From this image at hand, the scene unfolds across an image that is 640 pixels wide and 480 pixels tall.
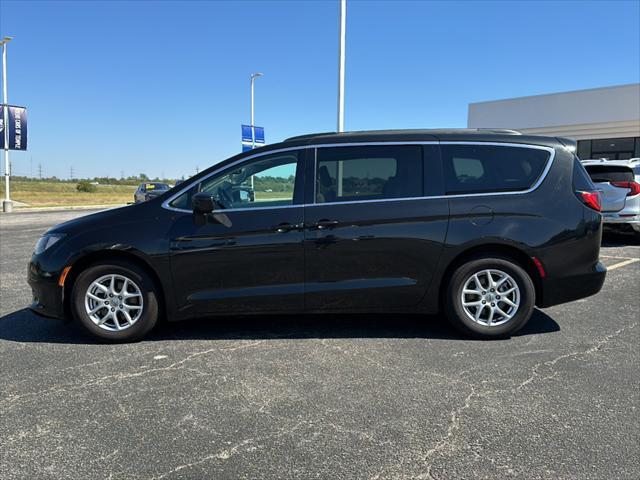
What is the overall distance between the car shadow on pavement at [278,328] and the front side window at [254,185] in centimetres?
121

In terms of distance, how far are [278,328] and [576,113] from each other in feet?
84.1

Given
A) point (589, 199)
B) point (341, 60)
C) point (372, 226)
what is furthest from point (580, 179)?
point (341, 60)

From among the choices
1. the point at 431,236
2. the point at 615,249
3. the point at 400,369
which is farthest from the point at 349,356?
the point at 615,249

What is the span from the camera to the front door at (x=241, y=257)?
411cm

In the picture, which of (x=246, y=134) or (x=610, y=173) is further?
(x=246, y=134)

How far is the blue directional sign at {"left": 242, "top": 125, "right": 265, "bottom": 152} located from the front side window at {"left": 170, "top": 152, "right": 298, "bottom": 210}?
20277mm

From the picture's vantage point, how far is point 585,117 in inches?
969

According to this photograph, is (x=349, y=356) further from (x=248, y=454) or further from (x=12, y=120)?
(x=12, y=120)

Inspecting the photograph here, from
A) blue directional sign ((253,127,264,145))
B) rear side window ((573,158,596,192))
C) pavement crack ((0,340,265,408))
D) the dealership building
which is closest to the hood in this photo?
pavement crack ((0,340,265,408))

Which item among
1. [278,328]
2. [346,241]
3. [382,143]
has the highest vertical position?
[382,143]

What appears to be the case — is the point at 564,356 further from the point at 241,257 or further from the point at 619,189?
the point at 619,189

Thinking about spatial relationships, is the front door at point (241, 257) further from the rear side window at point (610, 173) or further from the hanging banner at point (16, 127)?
the hanging banner at point (16, 127)

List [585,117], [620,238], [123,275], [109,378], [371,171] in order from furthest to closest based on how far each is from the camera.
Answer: [585,117], [620,238], [371,171], [123,275], [109,378]

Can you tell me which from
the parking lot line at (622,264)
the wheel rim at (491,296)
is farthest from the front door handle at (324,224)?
the parking lot line at (622,264)
